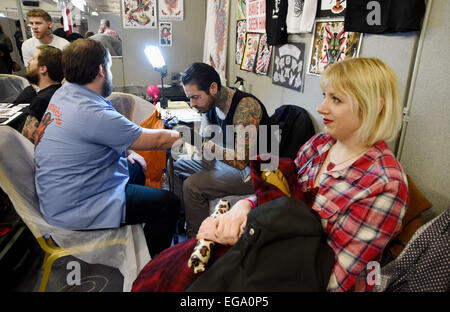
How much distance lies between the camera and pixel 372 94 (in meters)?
0.96

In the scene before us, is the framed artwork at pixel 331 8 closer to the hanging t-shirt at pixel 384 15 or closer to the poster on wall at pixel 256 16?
the hanging t-shirt at pixel 384 15

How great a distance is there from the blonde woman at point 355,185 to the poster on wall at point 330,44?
2.52 feet

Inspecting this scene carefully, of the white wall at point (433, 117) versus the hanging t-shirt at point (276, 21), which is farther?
the hanging t-shirt at point (276, 21)

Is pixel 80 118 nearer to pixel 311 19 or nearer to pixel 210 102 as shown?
pixel 210 102

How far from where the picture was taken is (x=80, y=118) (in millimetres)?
1324

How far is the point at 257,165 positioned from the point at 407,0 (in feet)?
3.08

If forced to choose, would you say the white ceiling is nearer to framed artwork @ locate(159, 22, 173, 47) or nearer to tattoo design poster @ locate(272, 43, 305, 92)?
framed artwork @ locate(159, 22, 173, 47)

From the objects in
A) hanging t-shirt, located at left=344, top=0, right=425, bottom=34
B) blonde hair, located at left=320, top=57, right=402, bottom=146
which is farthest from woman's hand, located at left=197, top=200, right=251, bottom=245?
hanging t-shirt, located at left=344, top=0, right=425, bottom=34

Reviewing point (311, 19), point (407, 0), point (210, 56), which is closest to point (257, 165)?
point (407, 0)

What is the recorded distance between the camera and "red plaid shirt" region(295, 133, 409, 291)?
865 mm

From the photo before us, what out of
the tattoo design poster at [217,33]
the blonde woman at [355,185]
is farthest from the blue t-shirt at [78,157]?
the tattoo design poster at [217,33]

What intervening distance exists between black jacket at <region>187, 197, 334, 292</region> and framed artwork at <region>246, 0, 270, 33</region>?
218 centimetres

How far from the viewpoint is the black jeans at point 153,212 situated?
4.89 ft

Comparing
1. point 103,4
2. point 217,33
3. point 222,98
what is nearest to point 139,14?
point 217,33
